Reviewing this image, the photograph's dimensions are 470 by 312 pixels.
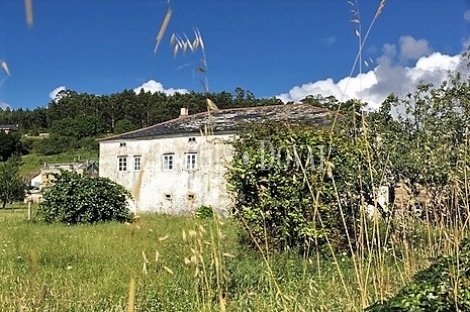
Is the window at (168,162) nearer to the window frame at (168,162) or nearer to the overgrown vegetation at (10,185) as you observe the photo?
the window frame at (168,162)

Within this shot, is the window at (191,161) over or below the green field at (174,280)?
over

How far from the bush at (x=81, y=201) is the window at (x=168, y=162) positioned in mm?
6921

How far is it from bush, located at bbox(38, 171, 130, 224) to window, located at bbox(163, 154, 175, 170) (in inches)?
272

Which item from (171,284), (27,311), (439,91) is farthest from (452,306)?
(439,91)

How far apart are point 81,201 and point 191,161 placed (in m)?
8.19

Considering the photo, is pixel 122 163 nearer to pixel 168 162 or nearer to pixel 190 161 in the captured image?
pixel 168 162

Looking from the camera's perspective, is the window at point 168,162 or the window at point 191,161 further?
the window at point 168,162

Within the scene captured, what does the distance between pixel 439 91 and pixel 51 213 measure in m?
11.4

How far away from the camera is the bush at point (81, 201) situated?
14492mm

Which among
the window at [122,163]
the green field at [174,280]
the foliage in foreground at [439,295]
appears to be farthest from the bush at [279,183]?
the window at [122,163]

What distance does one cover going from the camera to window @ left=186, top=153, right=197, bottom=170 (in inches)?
863

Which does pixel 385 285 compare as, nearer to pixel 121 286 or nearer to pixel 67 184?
pixel 121 286

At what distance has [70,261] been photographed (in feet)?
22.2

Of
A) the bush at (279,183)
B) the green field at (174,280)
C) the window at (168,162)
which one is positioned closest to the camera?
the green field at (174,280)
